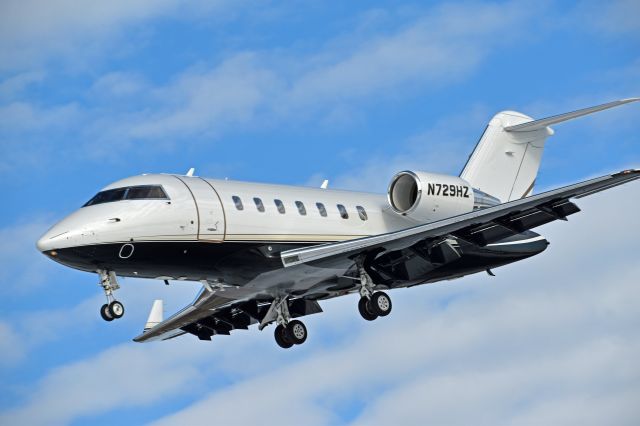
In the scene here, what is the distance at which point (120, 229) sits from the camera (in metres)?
27.0

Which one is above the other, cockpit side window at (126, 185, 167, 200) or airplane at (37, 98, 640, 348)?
cockpit side window at (126, 185, 167, 200)

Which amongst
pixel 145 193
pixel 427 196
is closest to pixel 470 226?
pixel 427 196

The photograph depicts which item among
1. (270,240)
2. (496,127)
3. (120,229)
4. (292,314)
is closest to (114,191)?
(120,229)

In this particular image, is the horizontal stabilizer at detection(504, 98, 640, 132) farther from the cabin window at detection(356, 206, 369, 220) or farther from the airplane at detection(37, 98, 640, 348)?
the cabin window at detection(356, 206, 369, 220)

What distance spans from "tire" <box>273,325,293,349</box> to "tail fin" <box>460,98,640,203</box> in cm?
634

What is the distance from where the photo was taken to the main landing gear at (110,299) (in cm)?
2672

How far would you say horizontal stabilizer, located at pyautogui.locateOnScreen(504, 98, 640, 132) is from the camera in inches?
1155

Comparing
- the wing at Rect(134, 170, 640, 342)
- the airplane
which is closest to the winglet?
the airplane

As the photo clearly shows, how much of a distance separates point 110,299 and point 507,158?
11.9 m

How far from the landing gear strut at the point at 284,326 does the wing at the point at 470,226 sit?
2.74m

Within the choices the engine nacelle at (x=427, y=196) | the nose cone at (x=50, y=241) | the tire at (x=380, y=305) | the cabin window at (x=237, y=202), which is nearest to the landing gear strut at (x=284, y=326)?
the tire at (x=380, y=305)

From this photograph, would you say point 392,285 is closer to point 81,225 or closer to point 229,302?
point 229,302

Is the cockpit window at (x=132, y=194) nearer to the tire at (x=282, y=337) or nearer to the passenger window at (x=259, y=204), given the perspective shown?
the passenger window at (x=259, y=204)

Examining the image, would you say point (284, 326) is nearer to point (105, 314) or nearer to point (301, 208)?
point (301, 208)
